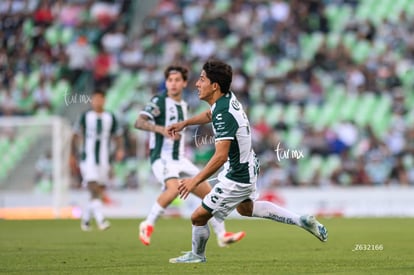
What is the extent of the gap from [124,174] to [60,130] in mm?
1855

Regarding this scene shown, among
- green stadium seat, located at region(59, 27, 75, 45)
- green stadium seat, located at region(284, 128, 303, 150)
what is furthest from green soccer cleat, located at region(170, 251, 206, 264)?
green stadium seat, located at region(59, 27, 75, 45)

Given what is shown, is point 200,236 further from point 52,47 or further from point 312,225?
point 52,47

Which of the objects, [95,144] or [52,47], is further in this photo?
[52,47]

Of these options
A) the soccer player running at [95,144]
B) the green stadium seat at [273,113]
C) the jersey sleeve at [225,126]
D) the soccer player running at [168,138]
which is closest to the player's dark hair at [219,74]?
the jersey sleeve at [225,126]

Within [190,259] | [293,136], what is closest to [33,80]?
[293,136]

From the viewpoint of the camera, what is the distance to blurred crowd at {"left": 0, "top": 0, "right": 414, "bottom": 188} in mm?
24047

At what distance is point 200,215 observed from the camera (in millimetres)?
9836

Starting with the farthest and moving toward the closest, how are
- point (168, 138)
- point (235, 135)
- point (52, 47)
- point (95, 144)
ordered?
point (52, 47), point (95, 144), point (168, 138), point (235, 135)

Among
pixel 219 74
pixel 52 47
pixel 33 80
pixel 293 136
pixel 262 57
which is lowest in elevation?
pixel 219 74

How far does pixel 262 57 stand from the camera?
27250 millimetres

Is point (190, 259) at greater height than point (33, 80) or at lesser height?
lesser

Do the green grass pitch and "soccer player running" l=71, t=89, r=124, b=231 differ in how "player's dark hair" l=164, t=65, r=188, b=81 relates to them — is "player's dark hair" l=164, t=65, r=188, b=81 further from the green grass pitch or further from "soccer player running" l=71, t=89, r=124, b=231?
"soccer player running" l=71, t=89, r=124, b=231

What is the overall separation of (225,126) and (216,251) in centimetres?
306

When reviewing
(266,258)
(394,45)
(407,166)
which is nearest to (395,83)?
(394,45)
